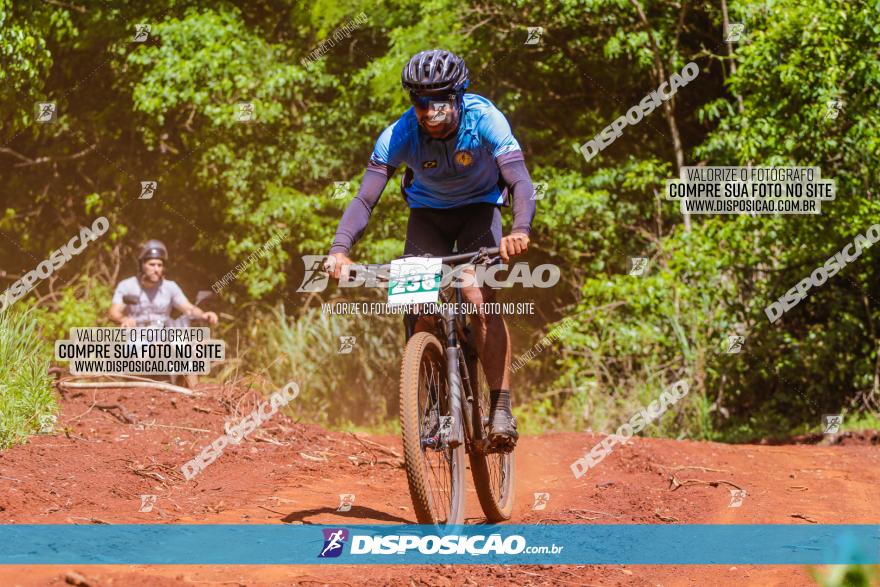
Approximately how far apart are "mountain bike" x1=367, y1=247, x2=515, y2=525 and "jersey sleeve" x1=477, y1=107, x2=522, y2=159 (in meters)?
0.61

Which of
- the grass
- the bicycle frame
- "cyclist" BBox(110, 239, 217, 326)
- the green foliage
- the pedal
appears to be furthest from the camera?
the green foliage

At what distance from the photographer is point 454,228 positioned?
5492 mm

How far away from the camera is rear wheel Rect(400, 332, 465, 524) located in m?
4.56

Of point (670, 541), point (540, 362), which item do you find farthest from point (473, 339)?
point (540, 362)

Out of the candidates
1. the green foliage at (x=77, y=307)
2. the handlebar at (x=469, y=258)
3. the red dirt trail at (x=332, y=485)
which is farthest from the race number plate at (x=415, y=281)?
the green foliage at (x=77, y=307)

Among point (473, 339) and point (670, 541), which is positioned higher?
point (473, 339)

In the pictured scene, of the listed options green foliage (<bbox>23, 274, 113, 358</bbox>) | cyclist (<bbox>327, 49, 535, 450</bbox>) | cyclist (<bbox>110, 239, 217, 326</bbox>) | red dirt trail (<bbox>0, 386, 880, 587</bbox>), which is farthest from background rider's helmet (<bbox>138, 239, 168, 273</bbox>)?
cyclist (<bbox>327, 49, 535, 450</bbox>)

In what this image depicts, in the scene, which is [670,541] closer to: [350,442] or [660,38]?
[350,442]

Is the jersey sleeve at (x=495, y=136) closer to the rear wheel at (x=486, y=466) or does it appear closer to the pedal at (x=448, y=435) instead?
the rear wheel at (x=486, y=466)

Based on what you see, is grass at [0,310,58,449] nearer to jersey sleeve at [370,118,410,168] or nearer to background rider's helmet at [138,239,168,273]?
jersey sleeve at [370,118,410,168]

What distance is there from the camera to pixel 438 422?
4.84m

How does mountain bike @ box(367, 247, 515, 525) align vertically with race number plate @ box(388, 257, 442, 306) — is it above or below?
below

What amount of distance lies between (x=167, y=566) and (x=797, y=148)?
7.87m

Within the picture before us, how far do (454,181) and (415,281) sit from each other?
832 mm
